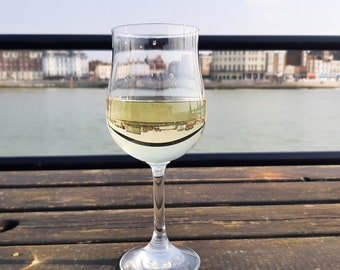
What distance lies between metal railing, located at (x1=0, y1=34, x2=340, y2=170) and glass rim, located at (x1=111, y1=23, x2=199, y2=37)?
0.54 metres

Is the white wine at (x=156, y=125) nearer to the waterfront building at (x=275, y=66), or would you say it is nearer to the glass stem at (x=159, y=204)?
the glass stem at (x=159, y=204)

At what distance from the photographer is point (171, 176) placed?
81 centimetres

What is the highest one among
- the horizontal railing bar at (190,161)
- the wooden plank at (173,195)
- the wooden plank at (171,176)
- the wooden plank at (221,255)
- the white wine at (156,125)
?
the white wine at (156,125)

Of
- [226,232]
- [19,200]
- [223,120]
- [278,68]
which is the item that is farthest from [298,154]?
[278,68]

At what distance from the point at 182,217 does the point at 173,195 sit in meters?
0.10

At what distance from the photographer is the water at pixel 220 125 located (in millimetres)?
7484

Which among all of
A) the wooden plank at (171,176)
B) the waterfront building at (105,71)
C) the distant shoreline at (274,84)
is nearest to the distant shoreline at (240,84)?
the distant shoreline at (274,84)

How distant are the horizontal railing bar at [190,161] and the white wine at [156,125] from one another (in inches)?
20.4

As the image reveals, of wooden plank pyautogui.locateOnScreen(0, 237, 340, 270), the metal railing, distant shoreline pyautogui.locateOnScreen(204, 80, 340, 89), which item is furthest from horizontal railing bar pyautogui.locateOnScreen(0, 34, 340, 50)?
distant shoreline pyautogui.locateOnScreen(204, 80, 340, 89)

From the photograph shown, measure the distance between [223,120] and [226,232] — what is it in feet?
34.0

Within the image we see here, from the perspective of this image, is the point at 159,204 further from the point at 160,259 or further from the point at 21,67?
the point at 21,67

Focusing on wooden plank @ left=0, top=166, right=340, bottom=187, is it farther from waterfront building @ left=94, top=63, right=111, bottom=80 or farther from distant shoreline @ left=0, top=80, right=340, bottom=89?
distant shoreline @ left=0, top=80, right=340, bottom=89

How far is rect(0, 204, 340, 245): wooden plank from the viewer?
1.74 feet

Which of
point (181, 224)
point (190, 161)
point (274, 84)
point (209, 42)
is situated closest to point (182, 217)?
point (181, 224)
